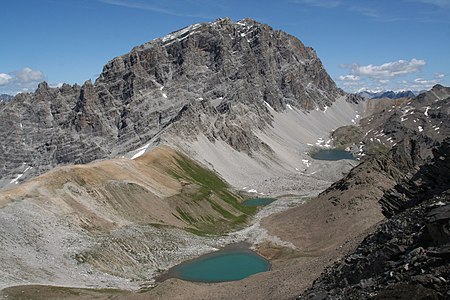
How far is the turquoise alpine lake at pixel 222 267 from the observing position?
94.4m

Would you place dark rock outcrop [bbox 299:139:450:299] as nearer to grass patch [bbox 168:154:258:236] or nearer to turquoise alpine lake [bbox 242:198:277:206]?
grass patch [bbox 168:154:258:236]

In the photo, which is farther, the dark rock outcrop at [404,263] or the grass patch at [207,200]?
the grass patch at [207,200]

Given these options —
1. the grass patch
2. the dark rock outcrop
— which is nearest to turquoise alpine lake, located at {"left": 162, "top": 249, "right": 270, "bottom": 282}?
the grass patch

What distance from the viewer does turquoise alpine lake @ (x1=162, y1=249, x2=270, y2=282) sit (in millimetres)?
94375

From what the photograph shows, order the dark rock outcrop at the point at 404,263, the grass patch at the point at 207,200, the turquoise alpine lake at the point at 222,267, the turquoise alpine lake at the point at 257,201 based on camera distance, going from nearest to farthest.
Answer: the dark rock outcrop at the point at 404,263
the turquoise alpine lake at the point at 222,267
the grass patch at the point at 207,200
the turquoise alpine lake at the point at 257,201

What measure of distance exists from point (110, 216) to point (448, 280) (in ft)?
311

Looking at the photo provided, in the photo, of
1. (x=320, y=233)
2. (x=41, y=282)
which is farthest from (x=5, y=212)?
(x=320, y=233)

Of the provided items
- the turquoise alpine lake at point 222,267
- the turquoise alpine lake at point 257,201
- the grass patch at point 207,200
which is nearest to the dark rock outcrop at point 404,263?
the turquoise alpine lake at point 222,267

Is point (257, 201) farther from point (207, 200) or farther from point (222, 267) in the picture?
point (222, 267)

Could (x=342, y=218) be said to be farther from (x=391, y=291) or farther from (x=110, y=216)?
(x=391, y=291)

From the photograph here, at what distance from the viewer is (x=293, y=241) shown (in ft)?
384

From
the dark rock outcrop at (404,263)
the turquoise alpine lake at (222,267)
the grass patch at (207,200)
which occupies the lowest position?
the turquoise alpine lake at (222,267)

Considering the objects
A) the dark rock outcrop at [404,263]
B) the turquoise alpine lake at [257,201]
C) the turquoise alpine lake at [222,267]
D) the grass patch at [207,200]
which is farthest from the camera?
the turquoise alpine lake at [257,201]

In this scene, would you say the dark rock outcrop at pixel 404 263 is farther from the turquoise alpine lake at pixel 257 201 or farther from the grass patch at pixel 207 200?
the turquoise alpine lake at pixel 257 201
